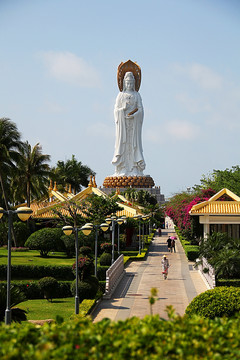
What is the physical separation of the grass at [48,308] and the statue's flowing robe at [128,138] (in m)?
46.8

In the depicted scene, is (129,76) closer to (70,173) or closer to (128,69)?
(128,69)

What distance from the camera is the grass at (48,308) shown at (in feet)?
52.8

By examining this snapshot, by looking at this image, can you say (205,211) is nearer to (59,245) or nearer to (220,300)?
(59,245)

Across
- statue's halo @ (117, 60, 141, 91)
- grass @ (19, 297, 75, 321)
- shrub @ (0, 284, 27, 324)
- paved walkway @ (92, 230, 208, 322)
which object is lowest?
grass @ (19, 297, 75, 321)

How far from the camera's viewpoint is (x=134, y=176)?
64.9 m

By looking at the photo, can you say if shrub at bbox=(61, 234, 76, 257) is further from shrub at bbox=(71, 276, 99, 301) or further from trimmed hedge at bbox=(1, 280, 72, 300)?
shrub at bbox=(71, 276, 99, 301)

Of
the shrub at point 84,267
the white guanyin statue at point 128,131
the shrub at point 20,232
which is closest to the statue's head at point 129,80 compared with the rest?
the white guanyin statue at point 128,131

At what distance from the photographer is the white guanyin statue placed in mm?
64625

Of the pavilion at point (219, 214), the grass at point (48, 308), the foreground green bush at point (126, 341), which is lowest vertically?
the grass at point (48, 308)

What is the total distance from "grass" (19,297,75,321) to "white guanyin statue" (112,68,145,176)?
154ft

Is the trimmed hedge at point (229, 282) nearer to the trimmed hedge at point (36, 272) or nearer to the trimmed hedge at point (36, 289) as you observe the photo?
the trimmed hedge at point (36, 289)

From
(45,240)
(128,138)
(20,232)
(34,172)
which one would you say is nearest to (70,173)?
(128,138)

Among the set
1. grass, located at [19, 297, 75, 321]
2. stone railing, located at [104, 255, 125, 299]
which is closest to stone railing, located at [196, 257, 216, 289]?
stone railing, located at [104, 255, 125, 299]

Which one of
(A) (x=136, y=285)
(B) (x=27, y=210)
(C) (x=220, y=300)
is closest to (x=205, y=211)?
(A) (x=136, y=285)
